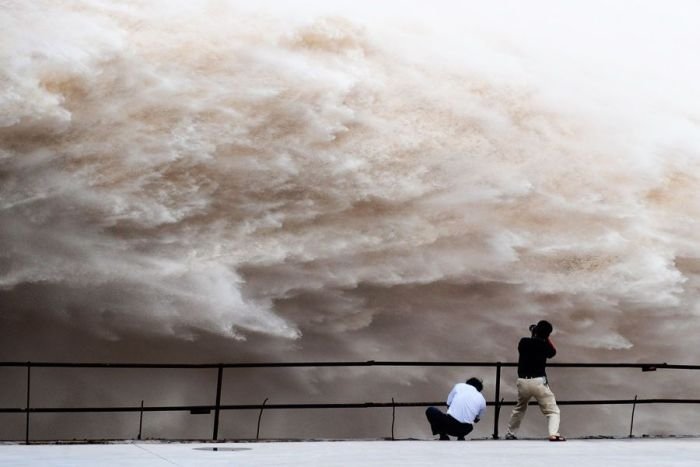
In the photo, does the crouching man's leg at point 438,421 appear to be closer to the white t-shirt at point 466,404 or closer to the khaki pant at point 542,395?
the white t-shirt at point 466,404

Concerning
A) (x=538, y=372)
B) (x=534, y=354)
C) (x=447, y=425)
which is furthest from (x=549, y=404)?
(x=447, y=425)

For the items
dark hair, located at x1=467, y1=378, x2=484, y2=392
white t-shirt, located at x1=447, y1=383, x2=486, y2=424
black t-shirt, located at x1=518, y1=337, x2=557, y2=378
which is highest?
black t-shirt, located at x1=518, y1=337, x2=557, y2=378

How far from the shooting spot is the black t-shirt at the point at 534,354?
11750 mm

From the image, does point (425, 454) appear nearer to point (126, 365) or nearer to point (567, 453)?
point (567, 453)

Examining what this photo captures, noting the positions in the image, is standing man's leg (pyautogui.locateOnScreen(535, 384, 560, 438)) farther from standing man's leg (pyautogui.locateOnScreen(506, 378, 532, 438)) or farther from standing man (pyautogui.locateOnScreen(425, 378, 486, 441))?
standing man (pyautogui.locateOnScreen(425, 378, 486, 441))

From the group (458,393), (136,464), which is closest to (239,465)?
(136,464)

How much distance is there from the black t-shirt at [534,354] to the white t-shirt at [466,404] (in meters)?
0.54

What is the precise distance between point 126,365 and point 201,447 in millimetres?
1228

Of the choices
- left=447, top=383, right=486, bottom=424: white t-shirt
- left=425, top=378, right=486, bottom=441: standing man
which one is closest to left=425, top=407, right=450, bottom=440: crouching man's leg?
left=425, top=378, right=486, bottom=441: standing man

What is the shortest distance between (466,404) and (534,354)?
2.97 feet

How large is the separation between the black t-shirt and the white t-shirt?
0.54m

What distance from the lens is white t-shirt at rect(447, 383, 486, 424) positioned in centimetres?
1190

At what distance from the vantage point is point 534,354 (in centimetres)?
1180

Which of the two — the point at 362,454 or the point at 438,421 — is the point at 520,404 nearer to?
the point at 438,421
